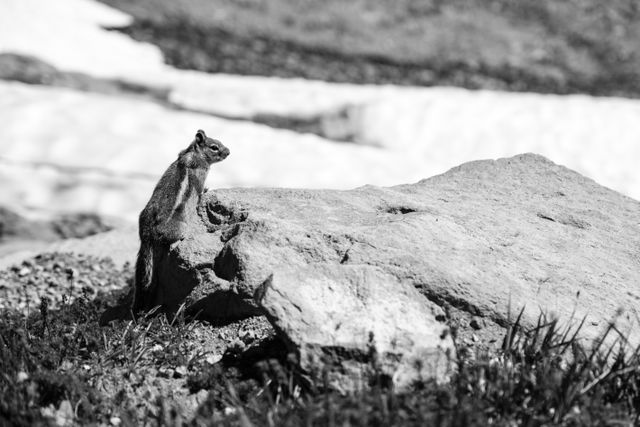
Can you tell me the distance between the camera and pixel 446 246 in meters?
6.06

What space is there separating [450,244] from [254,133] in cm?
908

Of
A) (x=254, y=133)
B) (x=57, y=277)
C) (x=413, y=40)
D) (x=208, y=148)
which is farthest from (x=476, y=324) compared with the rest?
(x=413, y=40)

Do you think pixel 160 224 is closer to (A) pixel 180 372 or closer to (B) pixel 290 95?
(A) pixel 180 372

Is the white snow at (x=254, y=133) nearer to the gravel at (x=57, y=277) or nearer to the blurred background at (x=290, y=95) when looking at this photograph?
the blurred background at (x=290, y=95)

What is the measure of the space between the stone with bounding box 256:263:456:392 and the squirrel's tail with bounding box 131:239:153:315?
1786 mm

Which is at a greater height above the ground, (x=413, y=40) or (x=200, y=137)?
(x=413, y=40)

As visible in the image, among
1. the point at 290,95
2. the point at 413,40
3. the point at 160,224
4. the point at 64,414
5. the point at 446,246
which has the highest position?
the point at 413,40

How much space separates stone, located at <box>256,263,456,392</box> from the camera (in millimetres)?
4867

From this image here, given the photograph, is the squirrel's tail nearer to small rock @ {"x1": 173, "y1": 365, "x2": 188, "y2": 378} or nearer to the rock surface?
the rock surface

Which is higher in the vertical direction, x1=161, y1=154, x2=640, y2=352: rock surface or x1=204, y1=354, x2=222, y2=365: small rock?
x1=161, y1=154, x2=640, y2=352: rock surface

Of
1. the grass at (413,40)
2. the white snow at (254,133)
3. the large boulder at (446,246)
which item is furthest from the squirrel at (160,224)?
the grass at (413,40)

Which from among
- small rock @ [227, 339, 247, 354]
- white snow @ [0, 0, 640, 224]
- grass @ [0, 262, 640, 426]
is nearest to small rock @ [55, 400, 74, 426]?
grass @ [0, 262, 640, 426]

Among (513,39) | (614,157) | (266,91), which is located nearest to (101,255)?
(266,91)

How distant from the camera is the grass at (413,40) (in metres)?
22.8
